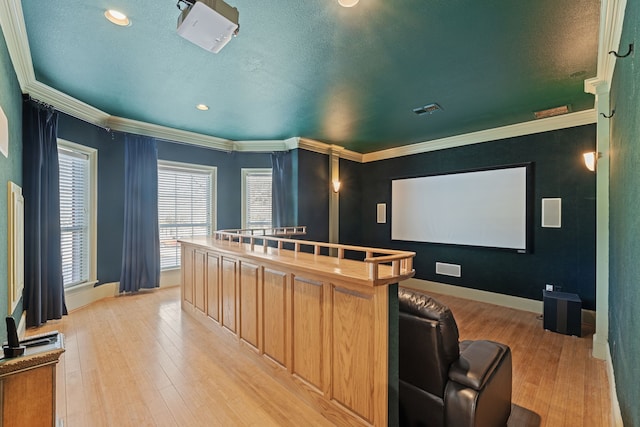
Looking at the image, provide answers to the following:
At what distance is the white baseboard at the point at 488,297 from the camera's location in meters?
3.55

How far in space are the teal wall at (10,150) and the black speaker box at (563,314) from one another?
5109 mm

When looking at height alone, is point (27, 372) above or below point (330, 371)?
above

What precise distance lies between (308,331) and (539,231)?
3.81m

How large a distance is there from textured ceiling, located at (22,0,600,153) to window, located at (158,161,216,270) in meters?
1.17

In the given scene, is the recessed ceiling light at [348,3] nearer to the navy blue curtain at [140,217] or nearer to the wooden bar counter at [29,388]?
the wooden bar counter at [29,388]

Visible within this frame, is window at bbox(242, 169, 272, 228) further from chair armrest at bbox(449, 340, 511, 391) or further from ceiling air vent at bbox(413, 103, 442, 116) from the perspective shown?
chair armrest at bbox(449, 340, 511, 391)

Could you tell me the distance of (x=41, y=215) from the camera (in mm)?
3098

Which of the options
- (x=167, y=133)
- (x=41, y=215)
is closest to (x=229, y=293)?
(x=41, y=215)

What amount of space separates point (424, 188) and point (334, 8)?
3.89 metres

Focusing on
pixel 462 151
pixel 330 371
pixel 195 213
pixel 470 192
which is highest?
pixel 462 151

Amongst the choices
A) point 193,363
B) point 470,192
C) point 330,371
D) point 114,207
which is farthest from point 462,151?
point 114,207

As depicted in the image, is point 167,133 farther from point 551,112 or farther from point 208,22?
point 551,112

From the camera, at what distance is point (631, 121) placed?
141cm

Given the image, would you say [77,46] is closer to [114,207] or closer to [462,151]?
[114,207]
